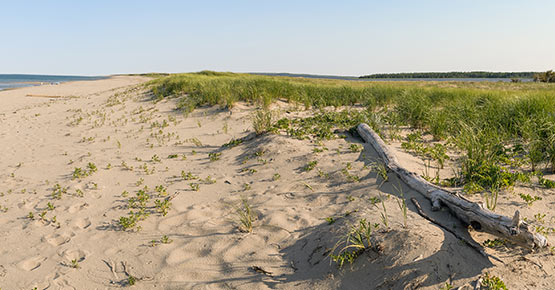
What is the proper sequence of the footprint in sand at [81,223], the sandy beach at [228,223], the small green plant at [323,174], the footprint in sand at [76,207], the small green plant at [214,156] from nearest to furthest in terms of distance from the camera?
the sandy beach at [228,223] → the footprint in sand at [81,223] → the footprint in sand at [76,207] → the small green plant at [323,174] → the small green plant at [214,156]

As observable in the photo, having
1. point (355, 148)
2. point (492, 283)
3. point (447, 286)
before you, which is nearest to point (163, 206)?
point (355, 148)

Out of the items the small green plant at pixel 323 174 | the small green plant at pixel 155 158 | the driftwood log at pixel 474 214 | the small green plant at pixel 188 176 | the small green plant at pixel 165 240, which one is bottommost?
the small green plant at pixel 165 240

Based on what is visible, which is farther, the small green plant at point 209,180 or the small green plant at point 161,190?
the small green plant at point 209,180

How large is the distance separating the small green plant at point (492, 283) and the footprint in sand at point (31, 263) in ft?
14.8

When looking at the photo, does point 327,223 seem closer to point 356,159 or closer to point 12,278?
point 356,159

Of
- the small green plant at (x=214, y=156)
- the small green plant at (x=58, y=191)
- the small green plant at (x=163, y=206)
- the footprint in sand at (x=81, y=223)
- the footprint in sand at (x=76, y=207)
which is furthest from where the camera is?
the small green plant at (x=214, y=156)

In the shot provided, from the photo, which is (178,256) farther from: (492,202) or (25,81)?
(25,81)

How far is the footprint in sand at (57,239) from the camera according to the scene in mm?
4246

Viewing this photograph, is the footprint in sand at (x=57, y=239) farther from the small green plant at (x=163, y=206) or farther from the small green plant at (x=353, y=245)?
the small green plant at (x=353, y=245)

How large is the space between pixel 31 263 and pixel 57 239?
484mm

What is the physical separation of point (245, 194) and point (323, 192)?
123cm

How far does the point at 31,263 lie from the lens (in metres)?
3.88

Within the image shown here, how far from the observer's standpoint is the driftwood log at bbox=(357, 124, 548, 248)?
2.74 m

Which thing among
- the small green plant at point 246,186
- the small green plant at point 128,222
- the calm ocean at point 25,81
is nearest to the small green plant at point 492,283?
the small green plant at point 246,186
